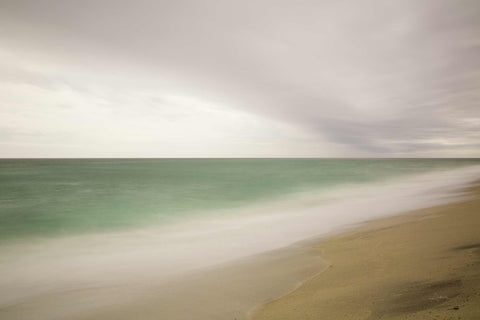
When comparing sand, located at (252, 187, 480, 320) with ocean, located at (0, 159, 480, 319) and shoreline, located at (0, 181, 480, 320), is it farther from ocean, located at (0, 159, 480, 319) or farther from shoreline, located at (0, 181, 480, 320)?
ocean, located at (0, 159, 480, 319)

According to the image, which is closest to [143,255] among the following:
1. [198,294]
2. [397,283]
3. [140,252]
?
[140,252]

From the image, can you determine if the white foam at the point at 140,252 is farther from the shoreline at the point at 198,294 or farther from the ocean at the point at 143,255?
the shoreline at the point at 198,294

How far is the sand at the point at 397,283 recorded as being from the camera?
117 inches

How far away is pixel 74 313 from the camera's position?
14.3 ft

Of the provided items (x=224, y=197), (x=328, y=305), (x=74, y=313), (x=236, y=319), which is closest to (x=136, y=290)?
(x=74, y=313)

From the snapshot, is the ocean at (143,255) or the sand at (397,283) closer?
the sand at (397,283)

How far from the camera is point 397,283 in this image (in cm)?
378

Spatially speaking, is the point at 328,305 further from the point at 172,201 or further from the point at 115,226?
the point at 172,201

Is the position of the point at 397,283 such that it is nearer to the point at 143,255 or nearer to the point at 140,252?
the point at 143,255

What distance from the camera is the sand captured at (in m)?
2.98

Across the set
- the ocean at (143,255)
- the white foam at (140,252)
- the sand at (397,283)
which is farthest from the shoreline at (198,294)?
the white foam at (140,252)

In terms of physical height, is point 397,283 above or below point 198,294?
above

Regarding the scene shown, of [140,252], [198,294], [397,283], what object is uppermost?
[397,283]

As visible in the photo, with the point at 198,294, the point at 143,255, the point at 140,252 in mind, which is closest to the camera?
the point at 198,294
